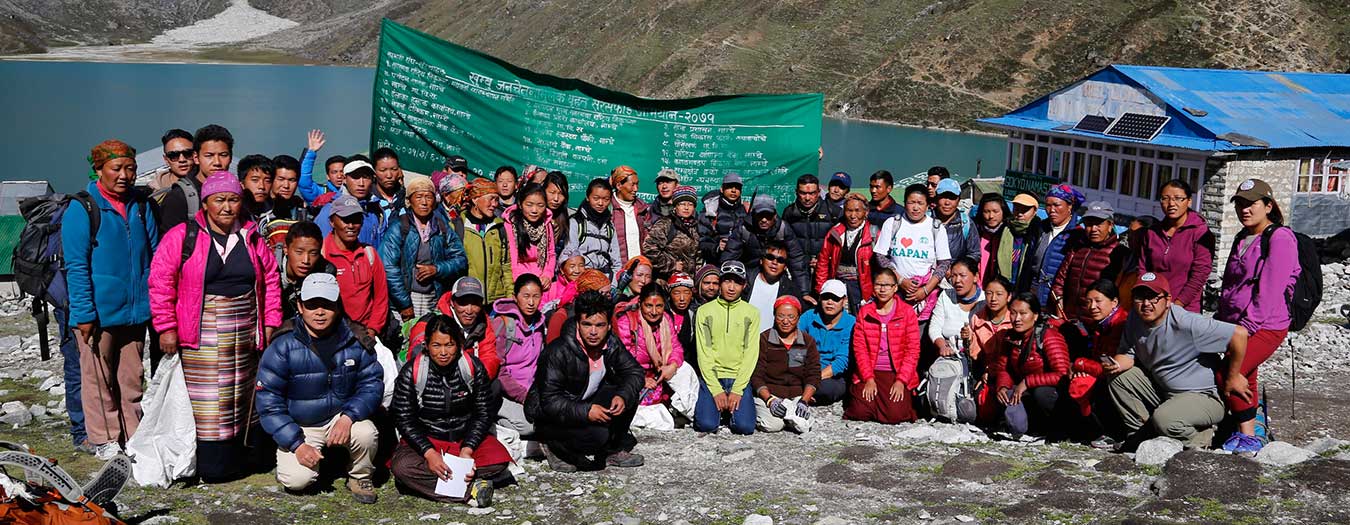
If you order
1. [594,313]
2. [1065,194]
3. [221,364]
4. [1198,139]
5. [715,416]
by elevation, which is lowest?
[715,416]

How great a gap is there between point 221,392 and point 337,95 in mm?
78815

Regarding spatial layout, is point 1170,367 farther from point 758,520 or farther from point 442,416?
point 442,416

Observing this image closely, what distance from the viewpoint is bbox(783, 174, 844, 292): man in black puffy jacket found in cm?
947

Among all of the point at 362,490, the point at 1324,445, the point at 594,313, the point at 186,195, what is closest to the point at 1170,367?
the point at 1324,445

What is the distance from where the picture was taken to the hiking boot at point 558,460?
711cm

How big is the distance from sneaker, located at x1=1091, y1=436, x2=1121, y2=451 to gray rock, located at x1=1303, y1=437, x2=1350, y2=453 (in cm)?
117

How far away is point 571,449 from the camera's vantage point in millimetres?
7109

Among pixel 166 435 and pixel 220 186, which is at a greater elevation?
pixel 220 186

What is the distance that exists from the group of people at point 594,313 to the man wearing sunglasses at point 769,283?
0.06 feet

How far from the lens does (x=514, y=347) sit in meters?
7.60

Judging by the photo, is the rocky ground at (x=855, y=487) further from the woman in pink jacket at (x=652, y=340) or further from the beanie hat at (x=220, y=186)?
the beanie hat at (x=220, y=186)

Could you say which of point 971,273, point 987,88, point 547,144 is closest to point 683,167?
Result: point 547,144

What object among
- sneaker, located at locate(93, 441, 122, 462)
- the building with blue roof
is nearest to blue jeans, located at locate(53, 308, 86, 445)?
sneaker, located at locate(93, 441, 122, 462)

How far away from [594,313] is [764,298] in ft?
6.89
